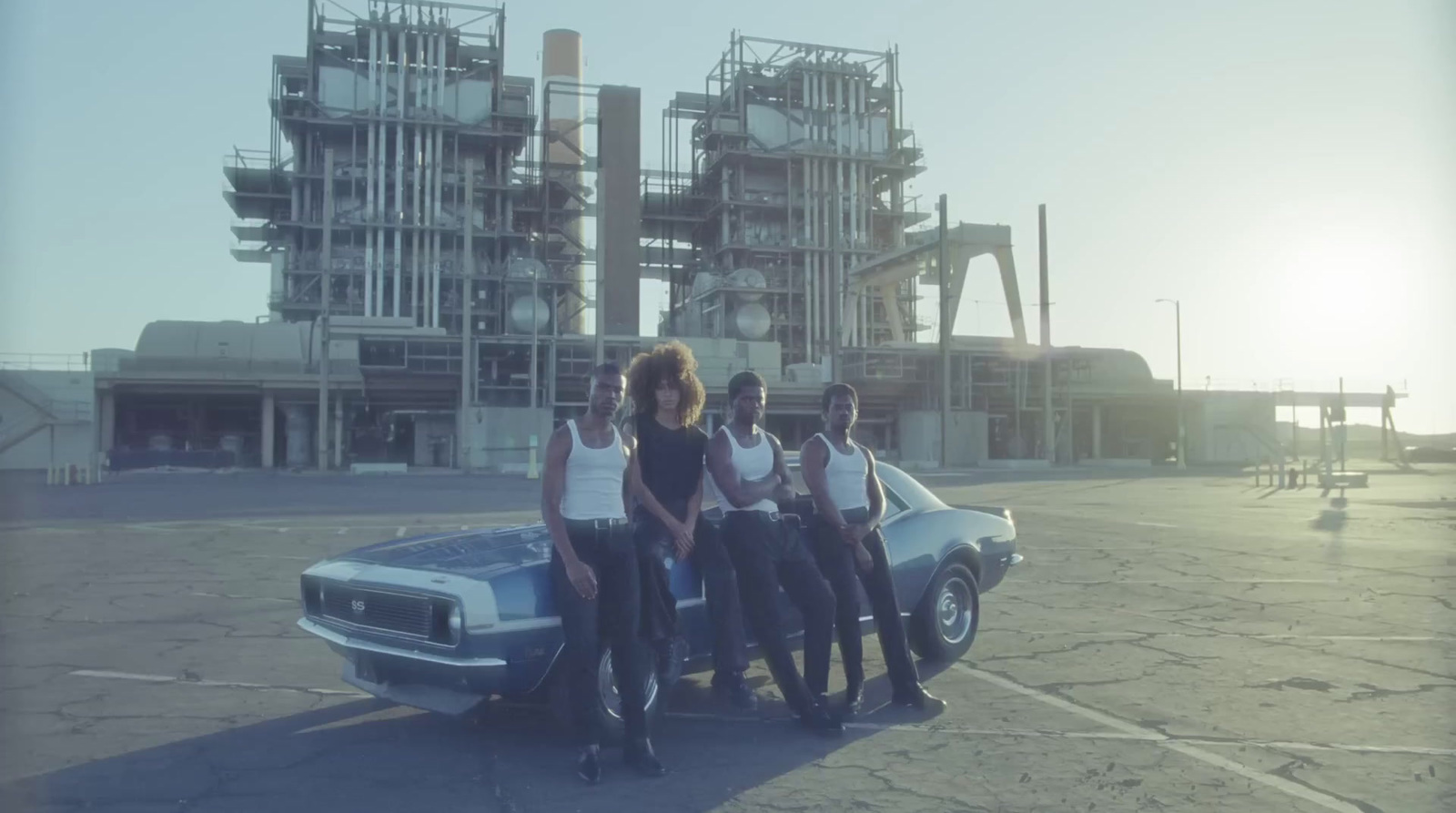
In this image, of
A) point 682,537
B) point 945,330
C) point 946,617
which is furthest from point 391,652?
point 945,330

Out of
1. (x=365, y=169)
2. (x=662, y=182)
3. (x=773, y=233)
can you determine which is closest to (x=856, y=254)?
(x=773, y=233)

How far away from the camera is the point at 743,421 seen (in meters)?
5.57

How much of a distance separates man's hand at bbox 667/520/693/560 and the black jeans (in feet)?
0.99

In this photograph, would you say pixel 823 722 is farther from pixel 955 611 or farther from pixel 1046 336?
pixel 1046 336

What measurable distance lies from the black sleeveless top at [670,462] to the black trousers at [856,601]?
35.2 inches

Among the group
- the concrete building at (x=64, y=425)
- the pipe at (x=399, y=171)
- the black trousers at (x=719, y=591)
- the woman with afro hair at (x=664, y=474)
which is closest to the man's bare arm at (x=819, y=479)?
the black trousers at (x=719, y=591)

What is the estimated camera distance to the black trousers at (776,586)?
5.45 metres

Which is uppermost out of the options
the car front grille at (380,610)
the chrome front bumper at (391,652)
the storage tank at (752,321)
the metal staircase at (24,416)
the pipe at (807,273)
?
the pipe at (807,273)

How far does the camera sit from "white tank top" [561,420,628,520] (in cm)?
482

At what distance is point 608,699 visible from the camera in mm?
5145

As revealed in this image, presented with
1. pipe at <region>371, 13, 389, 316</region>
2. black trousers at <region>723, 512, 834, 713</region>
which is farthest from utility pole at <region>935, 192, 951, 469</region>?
black trousers at <region>723, 512, 834, 713</region>

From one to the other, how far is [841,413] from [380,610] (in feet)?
8.19

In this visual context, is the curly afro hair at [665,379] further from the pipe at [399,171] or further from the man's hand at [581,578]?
the pipe at [399,171]

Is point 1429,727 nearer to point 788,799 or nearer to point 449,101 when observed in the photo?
point 788,799
